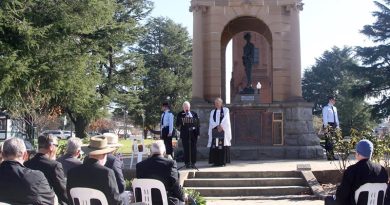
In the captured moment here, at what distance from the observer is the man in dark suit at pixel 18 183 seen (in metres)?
5.11

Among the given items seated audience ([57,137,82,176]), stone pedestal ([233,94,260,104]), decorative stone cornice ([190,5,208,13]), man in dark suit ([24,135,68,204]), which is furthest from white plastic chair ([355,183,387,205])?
decorative stone cornice ([190,5,208,13])

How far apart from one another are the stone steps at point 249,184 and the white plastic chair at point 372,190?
5.29 metres

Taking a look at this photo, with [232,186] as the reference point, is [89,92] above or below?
above

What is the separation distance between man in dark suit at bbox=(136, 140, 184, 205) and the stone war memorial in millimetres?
10164

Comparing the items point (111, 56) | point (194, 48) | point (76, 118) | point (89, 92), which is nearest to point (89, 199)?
Result: point (194, 48)

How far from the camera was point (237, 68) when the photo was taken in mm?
36250

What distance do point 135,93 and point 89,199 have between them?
4005cm

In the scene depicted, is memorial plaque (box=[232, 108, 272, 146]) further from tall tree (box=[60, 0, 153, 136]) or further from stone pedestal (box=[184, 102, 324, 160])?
tall tree (box=[60, 0, 153, 136])

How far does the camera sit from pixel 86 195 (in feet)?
17.8

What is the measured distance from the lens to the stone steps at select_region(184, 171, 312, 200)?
11.8m

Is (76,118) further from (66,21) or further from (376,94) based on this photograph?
(376,94)

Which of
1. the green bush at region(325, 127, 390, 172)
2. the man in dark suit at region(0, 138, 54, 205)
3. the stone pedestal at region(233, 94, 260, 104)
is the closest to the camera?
the man in dark suit at region(0, 138, 54, 205)

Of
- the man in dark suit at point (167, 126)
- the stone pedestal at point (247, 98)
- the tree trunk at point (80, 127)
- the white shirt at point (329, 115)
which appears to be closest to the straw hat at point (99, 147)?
the man in dark suit at point (167, 126)

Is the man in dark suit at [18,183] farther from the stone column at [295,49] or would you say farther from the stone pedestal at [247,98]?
the stone column at [295,49]
